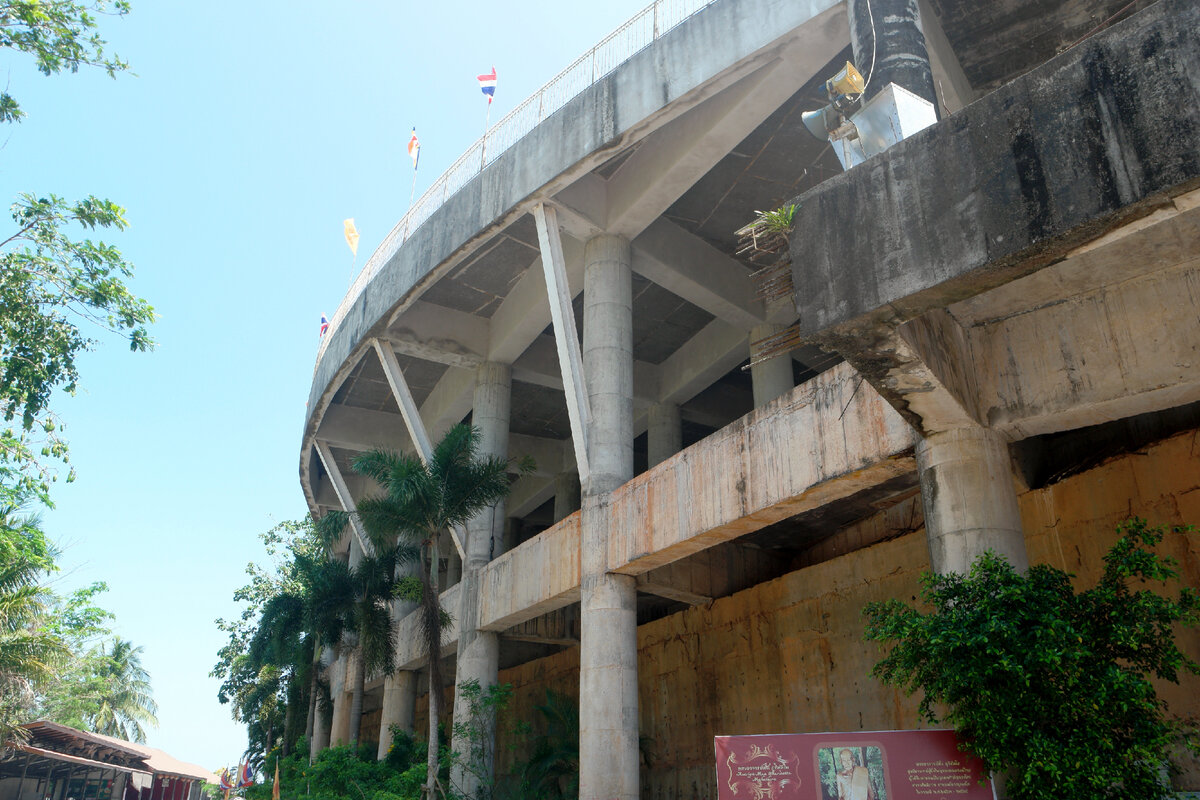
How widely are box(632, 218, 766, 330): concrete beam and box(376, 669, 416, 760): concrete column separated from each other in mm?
14265

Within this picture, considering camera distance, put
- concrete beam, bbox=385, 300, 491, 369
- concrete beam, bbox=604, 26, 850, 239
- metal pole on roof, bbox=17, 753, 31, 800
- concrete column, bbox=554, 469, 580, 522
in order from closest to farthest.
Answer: concrete beam, bbox=604, 26, 850, 239 < concrete beam, bbox=385, 300, 491, 369 < concrete column, bbox=554, 469, 580, 522 < metal pole on roof, bbox=17, 753, 31, 800

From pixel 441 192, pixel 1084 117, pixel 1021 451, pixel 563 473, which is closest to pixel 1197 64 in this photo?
pixel 1084 117

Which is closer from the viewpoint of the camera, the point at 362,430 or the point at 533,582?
the point at 533,582

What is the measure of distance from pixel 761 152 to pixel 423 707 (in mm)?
25392

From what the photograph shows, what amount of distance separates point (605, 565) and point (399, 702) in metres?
13.2

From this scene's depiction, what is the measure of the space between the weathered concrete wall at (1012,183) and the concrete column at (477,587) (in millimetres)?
14664

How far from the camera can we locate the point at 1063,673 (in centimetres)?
729

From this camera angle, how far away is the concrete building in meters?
7.22

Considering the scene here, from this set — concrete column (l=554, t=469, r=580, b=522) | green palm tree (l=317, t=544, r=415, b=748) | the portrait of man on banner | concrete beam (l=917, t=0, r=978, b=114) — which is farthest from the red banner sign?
concrete column (l=554, t=469, r=580, b=522)

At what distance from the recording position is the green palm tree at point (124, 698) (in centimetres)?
5862

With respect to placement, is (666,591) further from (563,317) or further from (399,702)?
(399,702)

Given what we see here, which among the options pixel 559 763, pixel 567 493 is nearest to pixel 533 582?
pixel 559 763

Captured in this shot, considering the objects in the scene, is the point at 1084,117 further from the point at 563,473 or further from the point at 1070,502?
the point at 563,473

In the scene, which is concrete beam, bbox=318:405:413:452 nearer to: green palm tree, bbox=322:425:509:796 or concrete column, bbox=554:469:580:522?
concrete column, bbox=554:469:580:522
